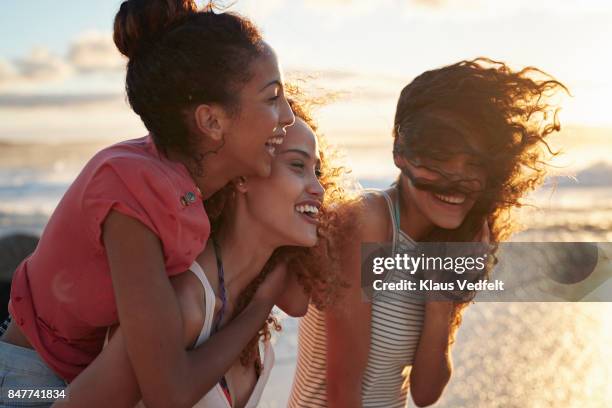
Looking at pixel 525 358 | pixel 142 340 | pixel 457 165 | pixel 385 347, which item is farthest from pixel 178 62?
pixel 525 358

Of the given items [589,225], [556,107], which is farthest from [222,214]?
[589,225]

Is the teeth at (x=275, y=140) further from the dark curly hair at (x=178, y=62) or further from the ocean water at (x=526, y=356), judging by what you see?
the ocean water at (x=526, y=356)

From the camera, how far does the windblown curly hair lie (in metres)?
3.07

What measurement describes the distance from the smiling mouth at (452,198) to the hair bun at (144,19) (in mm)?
1321

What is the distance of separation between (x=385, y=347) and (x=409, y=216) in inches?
23.8

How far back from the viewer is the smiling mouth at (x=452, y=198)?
3.34 m

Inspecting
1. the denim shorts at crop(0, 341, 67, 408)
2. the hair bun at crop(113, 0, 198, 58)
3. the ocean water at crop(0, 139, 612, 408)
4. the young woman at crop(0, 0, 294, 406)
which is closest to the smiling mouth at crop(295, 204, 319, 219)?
the young woman at crop(0, 0, 294, 406)

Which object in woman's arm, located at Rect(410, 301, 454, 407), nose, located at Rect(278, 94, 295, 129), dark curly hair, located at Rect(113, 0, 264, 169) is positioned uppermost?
dark curly hair, located at Rect(113, 0, 264, 169)

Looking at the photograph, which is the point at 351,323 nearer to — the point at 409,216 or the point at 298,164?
the point at 409,216

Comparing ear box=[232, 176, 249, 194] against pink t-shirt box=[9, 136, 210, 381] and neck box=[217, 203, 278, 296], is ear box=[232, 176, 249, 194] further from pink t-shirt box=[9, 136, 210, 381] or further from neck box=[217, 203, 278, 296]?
pink t-shirt box=[9, 136, 210, 381]

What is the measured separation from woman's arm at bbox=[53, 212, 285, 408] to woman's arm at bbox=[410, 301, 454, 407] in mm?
1274

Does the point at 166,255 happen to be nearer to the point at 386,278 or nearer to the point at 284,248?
the point at 284,248

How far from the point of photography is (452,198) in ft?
11.0

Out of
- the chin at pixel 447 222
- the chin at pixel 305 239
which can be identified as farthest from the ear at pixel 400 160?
the chin at pixel 305 239
